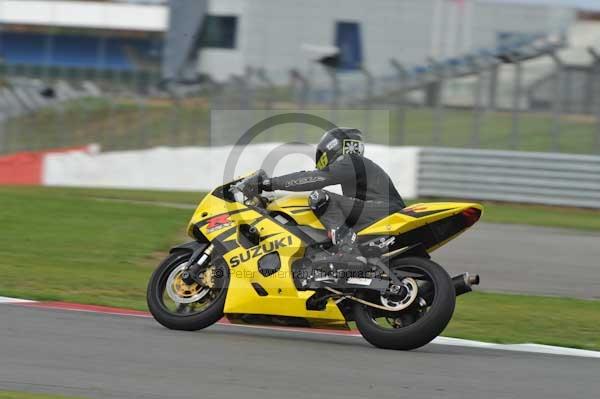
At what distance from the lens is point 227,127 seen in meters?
24.2

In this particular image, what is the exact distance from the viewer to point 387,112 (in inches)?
862

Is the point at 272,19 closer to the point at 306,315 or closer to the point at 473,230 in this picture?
the point at 473,230

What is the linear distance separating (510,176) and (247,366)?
14218 millimetres

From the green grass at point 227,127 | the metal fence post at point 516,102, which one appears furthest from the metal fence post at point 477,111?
the metal fence post at point 516,102

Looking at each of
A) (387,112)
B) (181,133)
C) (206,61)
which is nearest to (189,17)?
(206,61)

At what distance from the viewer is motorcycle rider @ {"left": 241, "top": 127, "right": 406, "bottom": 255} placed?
7.70 meters

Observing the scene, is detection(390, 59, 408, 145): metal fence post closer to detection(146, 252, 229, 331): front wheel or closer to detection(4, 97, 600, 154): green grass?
detection(4, 97, 600, 154): green grass

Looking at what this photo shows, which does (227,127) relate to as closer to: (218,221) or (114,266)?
(114,266)

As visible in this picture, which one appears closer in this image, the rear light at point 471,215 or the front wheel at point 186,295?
the rear light at point 471,215

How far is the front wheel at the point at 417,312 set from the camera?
718cm

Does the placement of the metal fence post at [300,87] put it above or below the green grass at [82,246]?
above

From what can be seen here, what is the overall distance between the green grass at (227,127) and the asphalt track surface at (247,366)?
492 inches

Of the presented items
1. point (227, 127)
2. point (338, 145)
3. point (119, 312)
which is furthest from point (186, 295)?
point (227, 127)

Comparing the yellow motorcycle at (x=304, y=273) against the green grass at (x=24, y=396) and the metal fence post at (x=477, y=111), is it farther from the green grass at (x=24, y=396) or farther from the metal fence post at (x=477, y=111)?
the metal fence post at (x=477, y=111)
